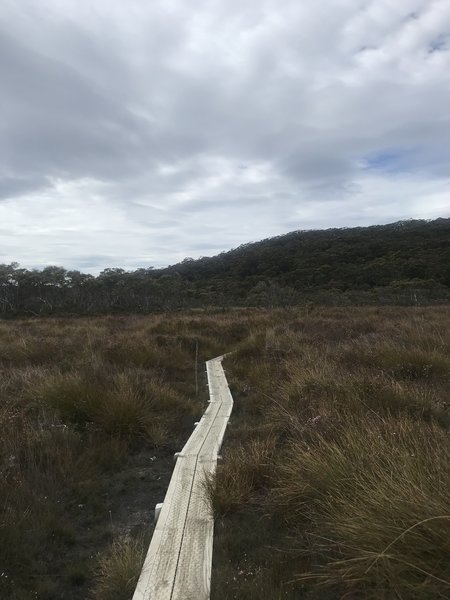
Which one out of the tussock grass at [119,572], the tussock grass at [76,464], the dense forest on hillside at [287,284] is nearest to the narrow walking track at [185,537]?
the tussock grass at [119,572]

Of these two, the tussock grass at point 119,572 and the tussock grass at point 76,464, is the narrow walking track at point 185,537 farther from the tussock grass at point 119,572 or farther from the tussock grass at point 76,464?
the tussock grass at point 76,464

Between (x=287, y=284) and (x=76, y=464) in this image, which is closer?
(x=76, y=464)

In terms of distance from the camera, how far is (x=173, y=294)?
50750 millimetres

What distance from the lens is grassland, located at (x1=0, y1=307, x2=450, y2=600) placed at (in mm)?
2342

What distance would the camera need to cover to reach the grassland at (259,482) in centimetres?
234

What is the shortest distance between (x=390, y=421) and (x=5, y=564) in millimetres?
3026

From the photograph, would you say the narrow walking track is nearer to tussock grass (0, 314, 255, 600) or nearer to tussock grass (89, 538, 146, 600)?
tussock grass (89, 538, 146, 600)

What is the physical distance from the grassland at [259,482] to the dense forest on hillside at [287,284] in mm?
26134

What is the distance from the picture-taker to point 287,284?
5397cm

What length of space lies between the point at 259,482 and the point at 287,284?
5102cm

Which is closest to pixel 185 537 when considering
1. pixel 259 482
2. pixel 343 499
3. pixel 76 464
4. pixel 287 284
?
pixel 259 482

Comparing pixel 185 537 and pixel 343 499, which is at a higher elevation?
pixel 343 499

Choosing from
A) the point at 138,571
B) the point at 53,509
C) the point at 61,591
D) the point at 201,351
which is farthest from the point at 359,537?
the point at 201,351

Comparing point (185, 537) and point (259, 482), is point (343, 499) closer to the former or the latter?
point (259, 482)
